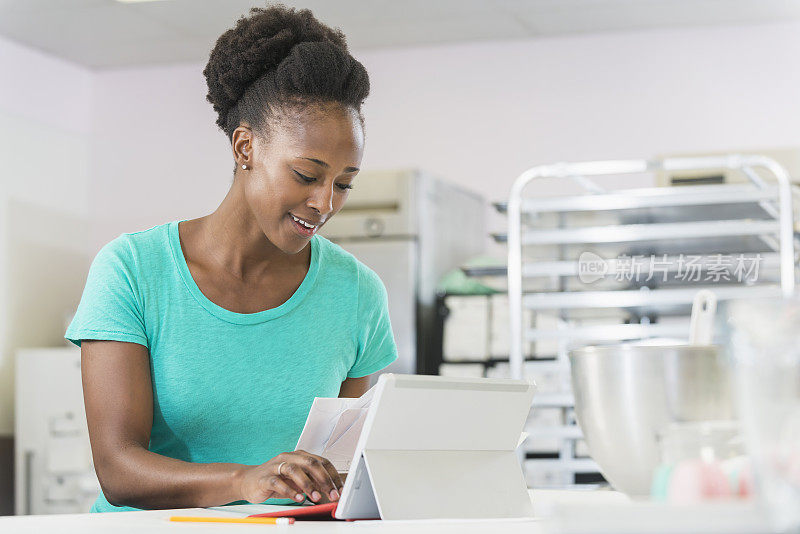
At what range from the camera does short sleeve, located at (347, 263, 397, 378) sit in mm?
1646

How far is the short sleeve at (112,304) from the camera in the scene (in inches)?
54.0

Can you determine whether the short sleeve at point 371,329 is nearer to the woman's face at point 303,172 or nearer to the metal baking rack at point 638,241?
the woman's face at point 303,172

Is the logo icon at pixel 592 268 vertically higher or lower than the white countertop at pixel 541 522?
higher

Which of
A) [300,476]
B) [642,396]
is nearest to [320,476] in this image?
[300,476]

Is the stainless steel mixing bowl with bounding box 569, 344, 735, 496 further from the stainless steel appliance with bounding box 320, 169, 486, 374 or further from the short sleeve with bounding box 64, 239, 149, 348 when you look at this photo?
the stainless steel appliance with bounding box 320, 169, 486, 374

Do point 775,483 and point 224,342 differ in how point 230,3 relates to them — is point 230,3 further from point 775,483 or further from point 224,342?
point 775,483

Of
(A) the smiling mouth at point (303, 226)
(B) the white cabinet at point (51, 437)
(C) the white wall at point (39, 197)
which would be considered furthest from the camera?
(C) the white wall at point (39, 197)

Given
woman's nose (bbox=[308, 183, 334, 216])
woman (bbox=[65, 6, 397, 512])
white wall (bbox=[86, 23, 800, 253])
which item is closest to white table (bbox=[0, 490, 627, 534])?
woman (bbox=[65, 6, 397, 512])

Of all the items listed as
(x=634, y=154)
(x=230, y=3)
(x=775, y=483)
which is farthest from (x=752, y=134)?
(x=775, y=483)

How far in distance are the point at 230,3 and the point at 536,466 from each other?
2.23 meters

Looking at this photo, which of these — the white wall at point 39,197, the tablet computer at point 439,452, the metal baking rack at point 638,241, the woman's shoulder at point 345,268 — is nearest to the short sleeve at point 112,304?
the woman's shoulder at point 345,268

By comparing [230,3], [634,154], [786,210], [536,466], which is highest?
[230,3]

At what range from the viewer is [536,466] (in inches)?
120

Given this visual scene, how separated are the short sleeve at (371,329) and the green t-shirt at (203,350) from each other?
0.24 feet
